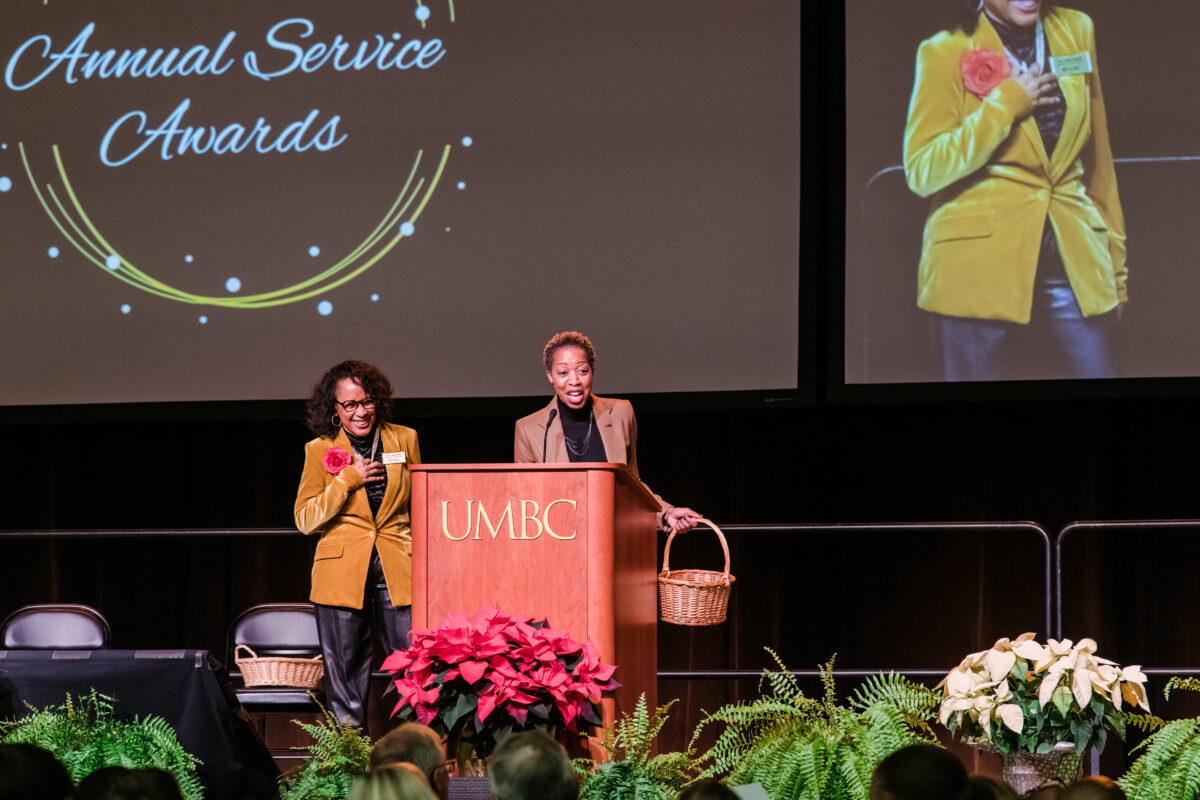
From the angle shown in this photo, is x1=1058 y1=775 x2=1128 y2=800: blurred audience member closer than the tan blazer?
Yes

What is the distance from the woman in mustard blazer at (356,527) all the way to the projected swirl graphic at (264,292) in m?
1.72

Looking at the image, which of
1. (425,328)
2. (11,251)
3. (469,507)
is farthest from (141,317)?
(469,507)

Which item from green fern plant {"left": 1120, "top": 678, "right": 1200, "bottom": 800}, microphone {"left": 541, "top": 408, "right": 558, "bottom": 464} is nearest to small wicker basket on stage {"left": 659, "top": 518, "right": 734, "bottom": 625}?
microphone {"left": 541, "top": 408, "right": 558, "bottom": 464}

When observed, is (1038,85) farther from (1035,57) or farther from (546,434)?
(546,434)

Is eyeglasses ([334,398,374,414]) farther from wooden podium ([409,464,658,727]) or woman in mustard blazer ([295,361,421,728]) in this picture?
wooden podium ([409,464,658,727])

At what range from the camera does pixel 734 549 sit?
21.1 feet

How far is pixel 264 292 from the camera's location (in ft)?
19.9

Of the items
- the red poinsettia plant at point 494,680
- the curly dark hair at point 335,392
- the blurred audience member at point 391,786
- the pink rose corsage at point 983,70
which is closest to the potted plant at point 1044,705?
the red poinsettia plant at point 494,680

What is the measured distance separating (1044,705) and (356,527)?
2260 mm

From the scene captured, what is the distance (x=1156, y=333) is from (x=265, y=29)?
12.5 feet

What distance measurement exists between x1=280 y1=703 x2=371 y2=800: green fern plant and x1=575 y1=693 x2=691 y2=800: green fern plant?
1.34ft

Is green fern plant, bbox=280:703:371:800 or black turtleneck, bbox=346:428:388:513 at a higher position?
black turtleneck, bbox=346:428:388:513

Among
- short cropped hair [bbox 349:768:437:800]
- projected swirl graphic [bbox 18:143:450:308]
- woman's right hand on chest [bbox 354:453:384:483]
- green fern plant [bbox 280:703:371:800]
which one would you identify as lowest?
green fern plant [bbox 280:703:371:800]

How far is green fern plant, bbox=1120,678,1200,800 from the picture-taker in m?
2.44
